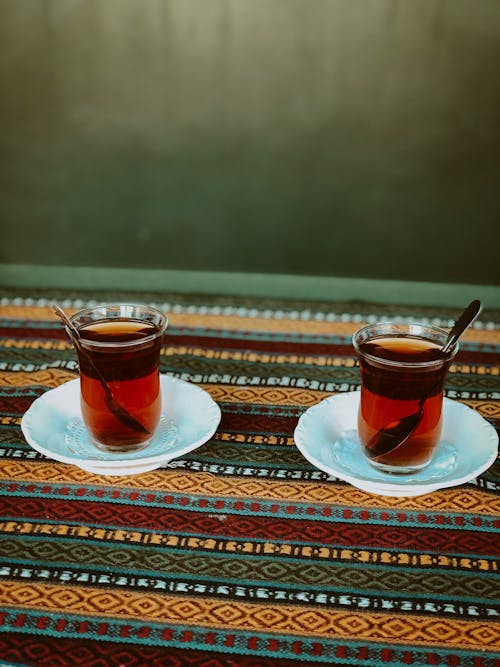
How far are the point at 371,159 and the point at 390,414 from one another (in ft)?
4.70

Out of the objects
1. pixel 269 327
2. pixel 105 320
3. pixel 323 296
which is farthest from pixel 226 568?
pixel 323 296

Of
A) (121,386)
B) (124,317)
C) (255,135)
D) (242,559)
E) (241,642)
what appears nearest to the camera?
(241,642)

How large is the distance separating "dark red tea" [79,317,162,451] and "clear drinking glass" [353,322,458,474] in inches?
9.5

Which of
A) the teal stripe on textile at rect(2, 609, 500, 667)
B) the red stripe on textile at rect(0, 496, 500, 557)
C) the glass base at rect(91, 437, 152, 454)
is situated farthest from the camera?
the glass base at rect(91, 437, 152, 454)

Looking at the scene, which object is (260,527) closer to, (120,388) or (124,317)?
(120,388)

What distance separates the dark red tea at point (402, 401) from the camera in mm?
833

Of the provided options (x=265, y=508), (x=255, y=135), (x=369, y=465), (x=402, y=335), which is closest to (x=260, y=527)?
(x=265, y=508)

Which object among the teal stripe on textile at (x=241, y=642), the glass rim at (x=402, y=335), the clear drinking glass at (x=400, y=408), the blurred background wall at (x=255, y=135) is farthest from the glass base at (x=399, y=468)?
the blurred background wall at (x=255, y=135)

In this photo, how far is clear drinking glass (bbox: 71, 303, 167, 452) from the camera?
2.83 ft

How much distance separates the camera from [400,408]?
839mm

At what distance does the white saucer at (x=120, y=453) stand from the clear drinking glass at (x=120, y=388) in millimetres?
24

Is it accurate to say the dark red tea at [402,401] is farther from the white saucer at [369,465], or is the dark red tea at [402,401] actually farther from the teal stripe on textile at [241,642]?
the teal stripe on textile at [241,642]

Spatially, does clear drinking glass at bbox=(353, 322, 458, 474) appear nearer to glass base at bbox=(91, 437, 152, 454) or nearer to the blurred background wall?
glass base at bbox=(91, 437, 152, 454)

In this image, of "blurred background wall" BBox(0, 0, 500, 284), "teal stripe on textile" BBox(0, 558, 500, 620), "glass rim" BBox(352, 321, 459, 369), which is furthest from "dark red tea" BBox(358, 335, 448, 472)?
"blurred background wall" BBox(0, 0, 500, 284)
